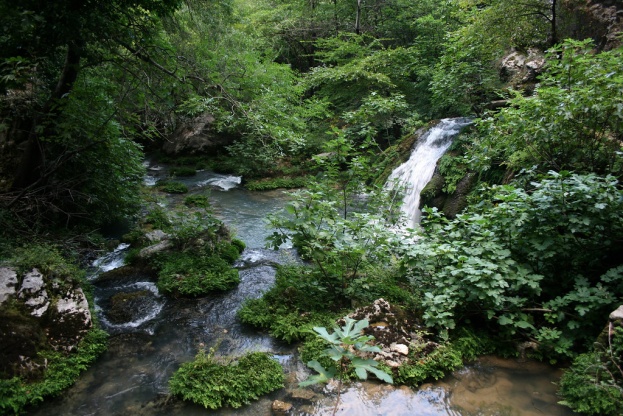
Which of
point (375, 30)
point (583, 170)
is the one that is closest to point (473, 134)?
point (583, 170)

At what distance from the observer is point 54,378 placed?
399cm

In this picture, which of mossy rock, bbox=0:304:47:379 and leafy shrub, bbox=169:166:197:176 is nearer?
mossy rock, bbox=0:304:47:379

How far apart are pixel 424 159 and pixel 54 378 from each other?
420 inches

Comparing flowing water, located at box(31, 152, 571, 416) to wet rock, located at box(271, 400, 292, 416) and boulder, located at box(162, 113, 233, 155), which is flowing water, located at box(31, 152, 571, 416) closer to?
wet rock, located at box(271, 400, 292, 416)

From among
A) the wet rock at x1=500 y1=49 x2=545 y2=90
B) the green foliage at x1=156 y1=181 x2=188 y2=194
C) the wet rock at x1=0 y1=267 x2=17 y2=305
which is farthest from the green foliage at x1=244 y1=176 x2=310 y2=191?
the wet rock at x1=0 y1=267 x2=17 y2=305

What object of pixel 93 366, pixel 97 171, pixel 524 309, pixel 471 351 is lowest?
pixel 93 366

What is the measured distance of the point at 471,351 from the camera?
4543 millimetres

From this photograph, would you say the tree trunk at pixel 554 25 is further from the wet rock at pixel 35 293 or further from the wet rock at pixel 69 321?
the wet rock at pixel 35 293

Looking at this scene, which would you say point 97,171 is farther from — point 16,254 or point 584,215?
point 584,215

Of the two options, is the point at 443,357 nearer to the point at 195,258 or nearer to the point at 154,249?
the point at 195,258

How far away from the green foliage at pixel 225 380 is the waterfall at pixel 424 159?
7.16 m

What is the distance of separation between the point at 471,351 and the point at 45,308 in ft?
17.3

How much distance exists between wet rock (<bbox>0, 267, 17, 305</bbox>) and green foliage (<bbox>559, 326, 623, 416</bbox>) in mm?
6193

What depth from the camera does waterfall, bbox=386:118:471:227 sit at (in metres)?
10.9
